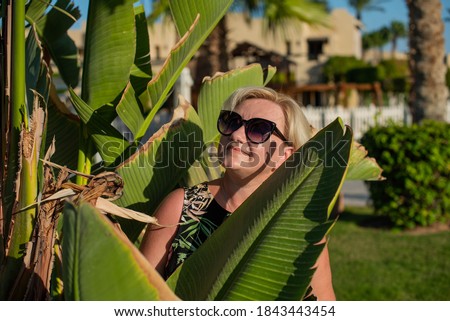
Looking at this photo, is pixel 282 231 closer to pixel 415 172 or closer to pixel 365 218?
pixel 415 172

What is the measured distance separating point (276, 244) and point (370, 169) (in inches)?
41.7

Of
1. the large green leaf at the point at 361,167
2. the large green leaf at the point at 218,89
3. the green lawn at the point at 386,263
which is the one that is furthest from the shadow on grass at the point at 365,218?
the large green leaf at the point at 218,89

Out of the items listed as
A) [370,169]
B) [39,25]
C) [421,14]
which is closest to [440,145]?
[421,14]

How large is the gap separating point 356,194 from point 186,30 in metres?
9.10

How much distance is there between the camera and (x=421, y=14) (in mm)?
9555

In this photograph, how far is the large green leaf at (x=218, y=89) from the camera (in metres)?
2.53

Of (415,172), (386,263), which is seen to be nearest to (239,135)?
(386,263)

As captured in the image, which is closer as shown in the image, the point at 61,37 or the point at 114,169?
the point at 114,169

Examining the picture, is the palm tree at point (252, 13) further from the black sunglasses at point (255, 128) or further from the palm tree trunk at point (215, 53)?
the black sunglasses at point (255, 128)

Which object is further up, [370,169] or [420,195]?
[370,169]

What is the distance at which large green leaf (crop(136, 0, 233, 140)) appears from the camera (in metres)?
2.15

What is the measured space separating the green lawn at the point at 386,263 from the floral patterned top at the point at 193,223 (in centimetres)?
327

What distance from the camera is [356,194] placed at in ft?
35.7
